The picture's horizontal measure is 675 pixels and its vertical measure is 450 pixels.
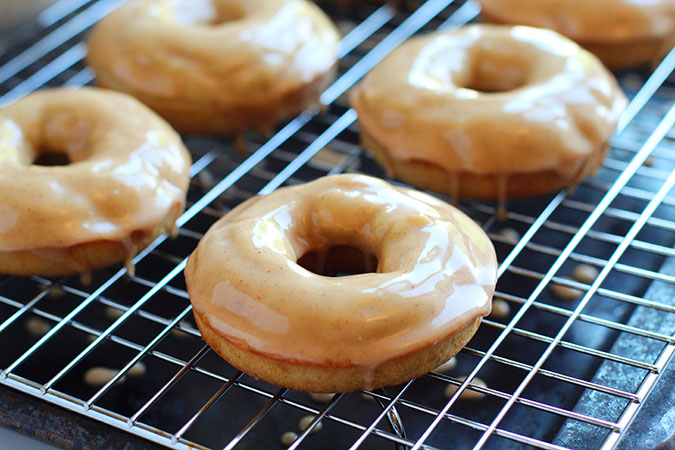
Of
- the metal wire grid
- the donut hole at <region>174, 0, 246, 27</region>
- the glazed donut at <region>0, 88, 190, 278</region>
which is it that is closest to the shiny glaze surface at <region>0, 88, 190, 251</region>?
the glazed donut at <region>0, 88, 190, 278</region>

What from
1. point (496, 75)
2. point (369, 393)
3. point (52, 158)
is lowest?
point (369, 393)

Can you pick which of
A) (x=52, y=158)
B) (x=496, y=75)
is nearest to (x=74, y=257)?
(x=52, y=158)

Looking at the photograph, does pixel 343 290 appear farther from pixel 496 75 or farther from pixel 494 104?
pixel 496 75

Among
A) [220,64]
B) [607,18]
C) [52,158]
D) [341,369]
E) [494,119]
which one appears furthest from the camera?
[607,18]

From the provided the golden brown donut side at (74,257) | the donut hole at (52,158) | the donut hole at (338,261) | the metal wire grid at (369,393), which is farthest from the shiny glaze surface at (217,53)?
the donut hole at (338,261)

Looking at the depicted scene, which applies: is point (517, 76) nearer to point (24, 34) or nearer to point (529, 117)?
point (529, 117)

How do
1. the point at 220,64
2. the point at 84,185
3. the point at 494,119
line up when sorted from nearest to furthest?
the point at 84,185
the point at 494,119
the point at 220,64
